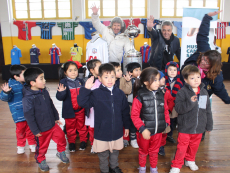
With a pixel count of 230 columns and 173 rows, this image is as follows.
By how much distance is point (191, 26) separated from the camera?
2.76m

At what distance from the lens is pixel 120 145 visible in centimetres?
167

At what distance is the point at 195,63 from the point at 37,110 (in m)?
1.82

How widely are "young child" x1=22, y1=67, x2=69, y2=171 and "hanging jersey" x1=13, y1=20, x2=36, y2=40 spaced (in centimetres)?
773

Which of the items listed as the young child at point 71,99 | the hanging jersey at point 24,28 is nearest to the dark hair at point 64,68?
the young child at point 71,99

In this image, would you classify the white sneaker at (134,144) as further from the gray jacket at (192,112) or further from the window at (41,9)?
the window at (41,9)

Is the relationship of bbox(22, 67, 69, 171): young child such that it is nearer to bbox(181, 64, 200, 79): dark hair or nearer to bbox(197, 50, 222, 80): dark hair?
bbox(181, 64, 200, 79): dark hair

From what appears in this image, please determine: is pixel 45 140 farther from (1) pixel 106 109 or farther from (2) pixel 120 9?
(2) pixel 120 9

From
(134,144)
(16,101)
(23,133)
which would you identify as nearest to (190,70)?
(134,144)

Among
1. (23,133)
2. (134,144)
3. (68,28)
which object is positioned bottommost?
(134,144)

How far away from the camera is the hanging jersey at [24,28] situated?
842cm

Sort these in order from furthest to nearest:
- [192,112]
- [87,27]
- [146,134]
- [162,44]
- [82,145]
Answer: [87,27], [162,44], [82,145], [192,112], [146,134]

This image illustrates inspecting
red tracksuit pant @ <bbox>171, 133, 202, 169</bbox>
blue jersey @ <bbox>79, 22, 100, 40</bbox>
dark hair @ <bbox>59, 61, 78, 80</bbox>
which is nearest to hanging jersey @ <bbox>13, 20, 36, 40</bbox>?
blue jersey @ <bbox>79, 22, 100, 40</bbox>

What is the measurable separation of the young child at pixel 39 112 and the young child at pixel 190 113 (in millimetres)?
1176

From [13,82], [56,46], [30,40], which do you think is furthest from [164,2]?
[13,82]
